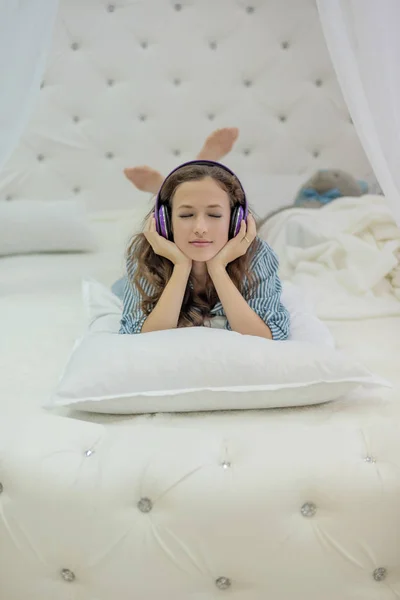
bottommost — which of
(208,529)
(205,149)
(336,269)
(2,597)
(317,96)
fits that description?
(2,597)

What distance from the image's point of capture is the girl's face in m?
1.26

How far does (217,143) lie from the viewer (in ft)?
7.13

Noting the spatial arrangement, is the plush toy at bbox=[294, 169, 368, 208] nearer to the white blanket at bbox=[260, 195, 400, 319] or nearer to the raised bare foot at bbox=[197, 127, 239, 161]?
the white blanket at bbox=[260, 195, 400, 319]

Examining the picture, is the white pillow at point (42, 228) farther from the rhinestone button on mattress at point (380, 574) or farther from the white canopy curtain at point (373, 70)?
the rhinestone button on mattress at point (380, 574)

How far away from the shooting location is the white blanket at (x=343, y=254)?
1.72 metres

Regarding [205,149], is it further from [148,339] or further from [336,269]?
[148,339]

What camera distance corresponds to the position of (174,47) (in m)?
2.46

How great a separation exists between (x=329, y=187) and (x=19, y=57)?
1.54 metres

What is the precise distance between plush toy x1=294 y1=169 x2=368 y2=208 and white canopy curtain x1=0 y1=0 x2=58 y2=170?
1370 millimetres

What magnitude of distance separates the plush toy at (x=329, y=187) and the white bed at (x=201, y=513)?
1.66 metres

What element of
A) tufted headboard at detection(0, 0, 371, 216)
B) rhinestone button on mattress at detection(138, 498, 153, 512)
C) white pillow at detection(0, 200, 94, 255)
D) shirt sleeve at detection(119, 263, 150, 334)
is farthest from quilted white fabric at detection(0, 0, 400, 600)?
tufted headboard at detection(0, 0, 371, 216)

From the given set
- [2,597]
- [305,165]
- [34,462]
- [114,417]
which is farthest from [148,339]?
[305,165]

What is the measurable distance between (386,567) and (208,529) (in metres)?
0.29

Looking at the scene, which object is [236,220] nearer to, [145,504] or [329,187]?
[145,504]
